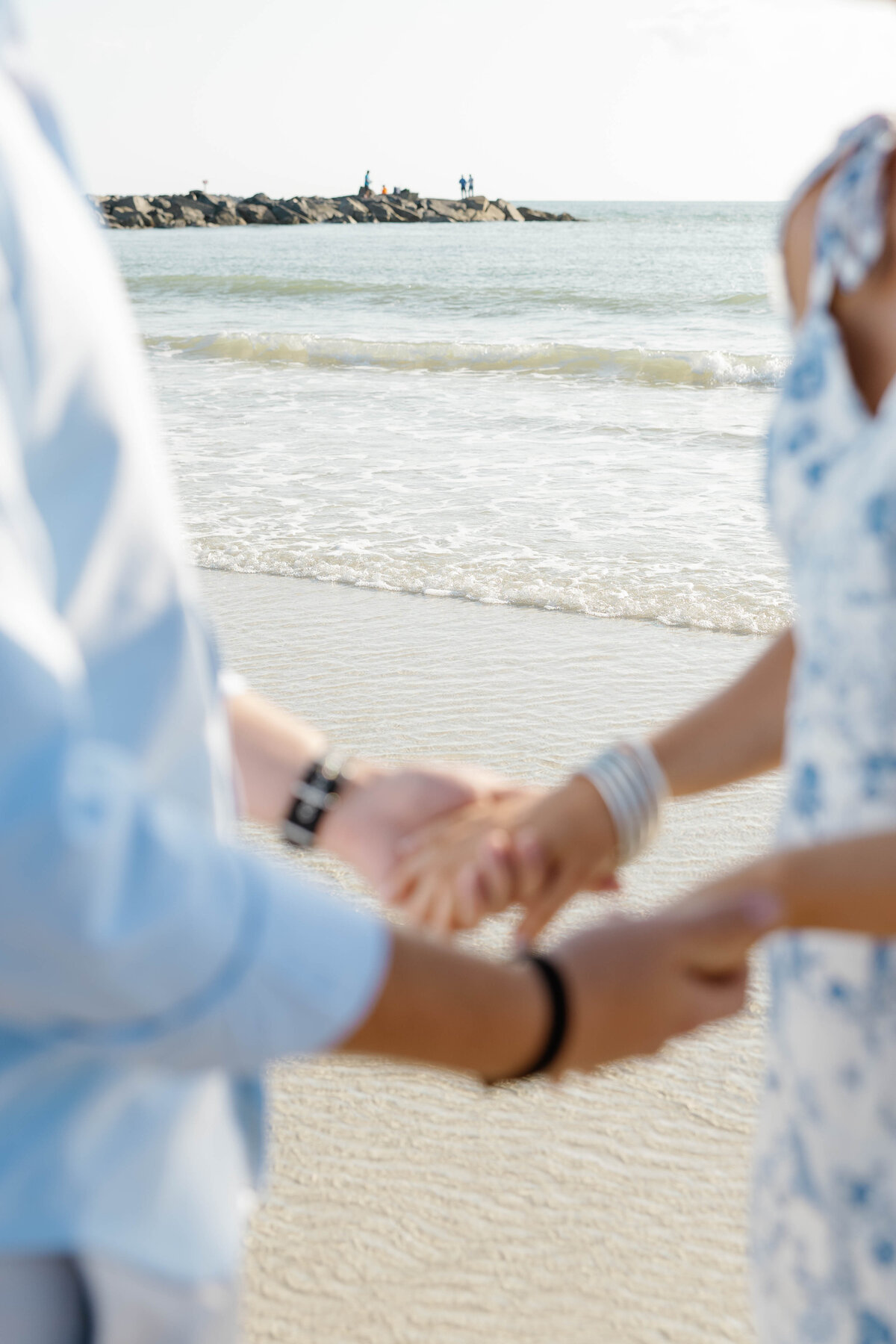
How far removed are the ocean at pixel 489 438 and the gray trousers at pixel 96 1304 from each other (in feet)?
15.1

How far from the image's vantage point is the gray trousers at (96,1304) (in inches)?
31.3

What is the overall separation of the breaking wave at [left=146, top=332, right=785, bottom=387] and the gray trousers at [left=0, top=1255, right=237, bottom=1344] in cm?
1206

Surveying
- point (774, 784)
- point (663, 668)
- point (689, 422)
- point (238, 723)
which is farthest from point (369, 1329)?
point (689, 422)

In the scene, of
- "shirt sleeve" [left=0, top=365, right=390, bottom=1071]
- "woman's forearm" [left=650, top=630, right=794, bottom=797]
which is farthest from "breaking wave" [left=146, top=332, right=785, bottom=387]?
"shirt sleeve" [left=0, top=365, right=390, bottom=1071]

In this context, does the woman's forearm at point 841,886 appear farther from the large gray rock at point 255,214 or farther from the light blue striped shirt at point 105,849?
the large gray rock at point 255,214

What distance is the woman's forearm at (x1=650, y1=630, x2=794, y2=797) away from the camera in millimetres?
1572

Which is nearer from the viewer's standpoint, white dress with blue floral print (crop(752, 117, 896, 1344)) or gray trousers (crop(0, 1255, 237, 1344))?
gray trousers (crop(0, 1255, 237, 1344))

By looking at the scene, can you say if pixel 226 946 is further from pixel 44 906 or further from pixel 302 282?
pixel 302 282

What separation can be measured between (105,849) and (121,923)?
42 mm

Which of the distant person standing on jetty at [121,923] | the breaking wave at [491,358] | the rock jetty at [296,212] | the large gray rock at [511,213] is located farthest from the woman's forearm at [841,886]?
the large gray rock at [511,213]

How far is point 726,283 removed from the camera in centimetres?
2375

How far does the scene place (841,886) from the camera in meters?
1.08

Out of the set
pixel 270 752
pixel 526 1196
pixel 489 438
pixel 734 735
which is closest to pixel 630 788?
pixel 734 735

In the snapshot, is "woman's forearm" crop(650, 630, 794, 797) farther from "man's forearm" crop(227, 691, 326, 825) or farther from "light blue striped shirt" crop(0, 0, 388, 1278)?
"light blue striped shirt" crop(0, 0, 388, 1278)
